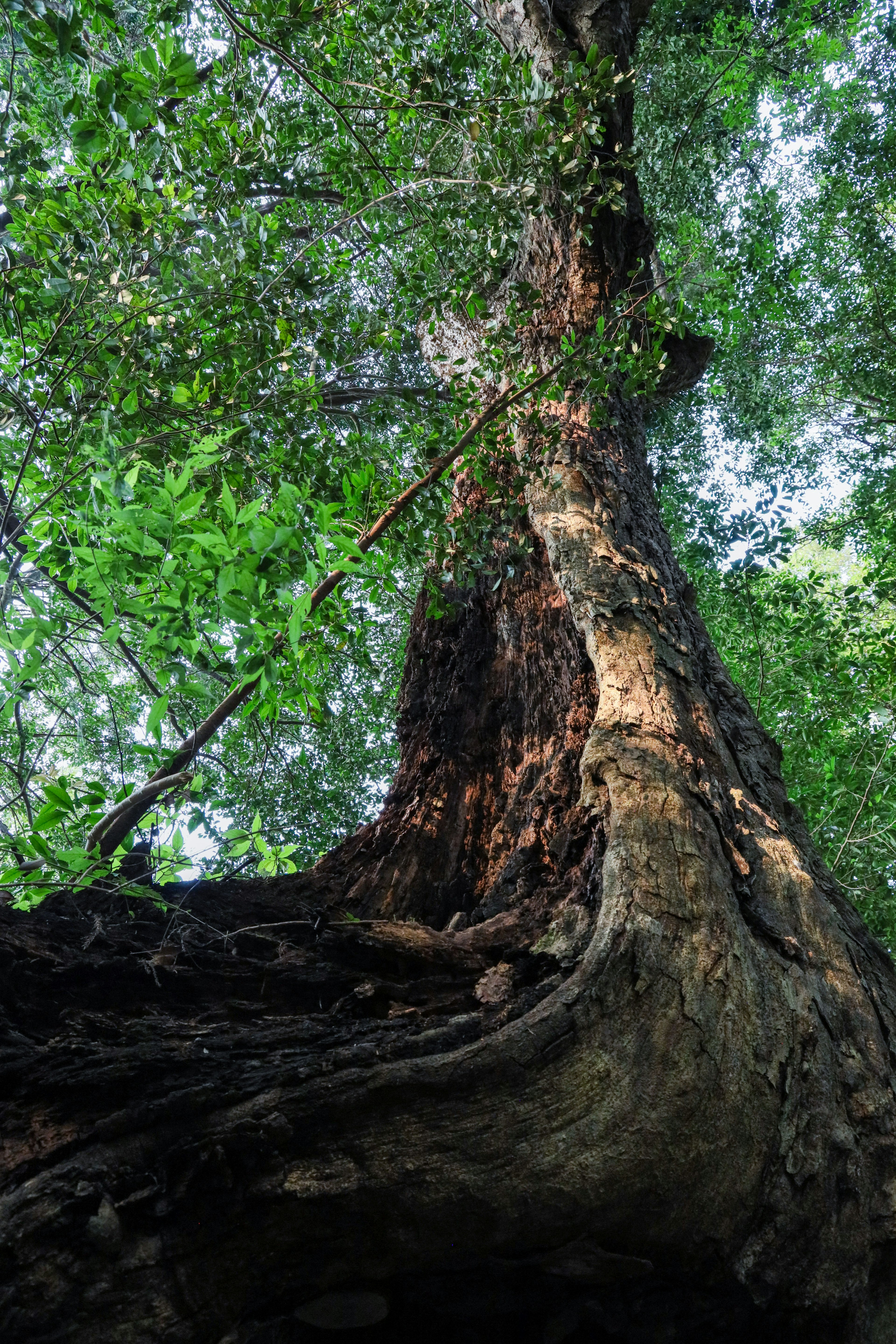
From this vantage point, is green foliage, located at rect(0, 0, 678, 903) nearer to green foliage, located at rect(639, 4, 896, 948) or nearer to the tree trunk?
the tree trunk

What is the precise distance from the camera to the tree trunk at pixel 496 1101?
1282 mm

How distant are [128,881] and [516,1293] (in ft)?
3.73

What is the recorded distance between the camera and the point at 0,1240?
113cm

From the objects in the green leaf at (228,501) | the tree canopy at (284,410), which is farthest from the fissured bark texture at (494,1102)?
the green leaf at (228,501)

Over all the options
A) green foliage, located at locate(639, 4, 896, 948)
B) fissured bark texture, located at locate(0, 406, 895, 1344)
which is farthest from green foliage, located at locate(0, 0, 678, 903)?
green foliage, located at locate(639, 4, 896, 948)

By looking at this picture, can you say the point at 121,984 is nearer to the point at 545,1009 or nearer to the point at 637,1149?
the point at 545,1009

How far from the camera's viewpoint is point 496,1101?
146 cm

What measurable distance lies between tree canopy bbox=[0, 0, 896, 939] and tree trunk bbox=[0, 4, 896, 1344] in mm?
408

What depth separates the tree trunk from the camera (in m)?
1.28

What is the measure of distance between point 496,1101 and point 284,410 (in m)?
2.24

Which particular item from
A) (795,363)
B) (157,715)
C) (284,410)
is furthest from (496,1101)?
(795,363)

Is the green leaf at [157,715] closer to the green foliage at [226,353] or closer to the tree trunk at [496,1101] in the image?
the green foliage at [226,353]

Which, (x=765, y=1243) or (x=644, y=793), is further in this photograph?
(x=644, y=793)

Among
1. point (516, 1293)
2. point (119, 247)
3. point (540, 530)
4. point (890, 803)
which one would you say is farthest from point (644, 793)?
point (890, 803)
